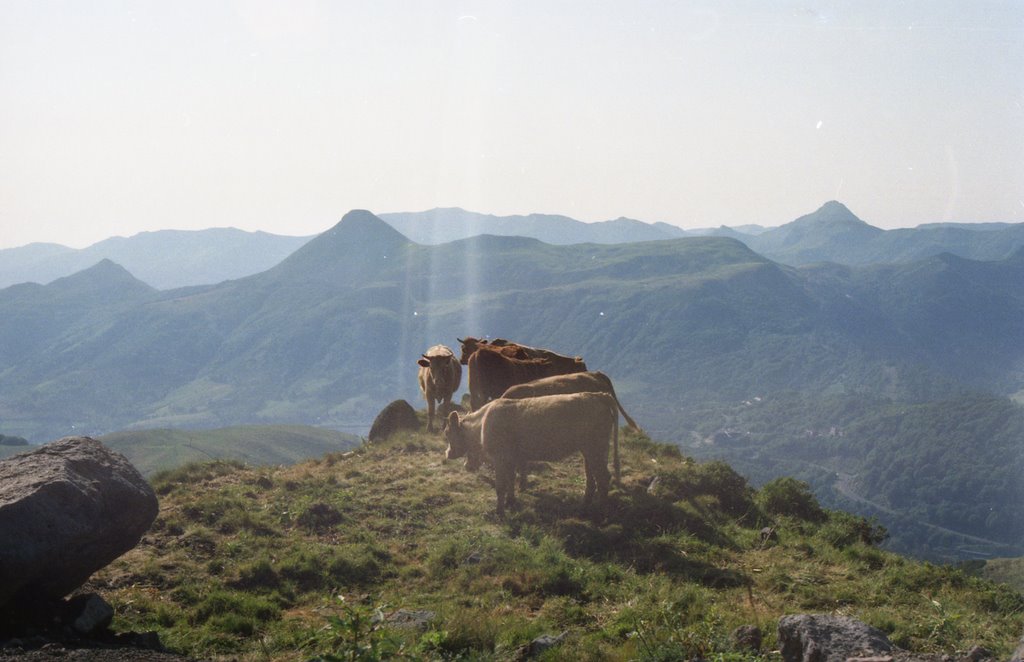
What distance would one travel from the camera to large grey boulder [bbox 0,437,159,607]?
8.56 m

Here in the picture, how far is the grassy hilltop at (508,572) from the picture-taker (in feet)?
28.8

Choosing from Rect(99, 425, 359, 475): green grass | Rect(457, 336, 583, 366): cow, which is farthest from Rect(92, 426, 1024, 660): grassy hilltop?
Rect(99, 425, 359, 475): green grass

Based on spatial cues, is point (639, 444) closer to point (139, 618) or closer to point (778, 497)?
point (778, 497)

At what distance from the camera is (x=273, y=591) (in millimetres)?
11102

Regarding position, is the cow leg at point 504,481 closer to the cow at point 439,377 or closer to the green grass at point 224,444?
the cow at point 439,377

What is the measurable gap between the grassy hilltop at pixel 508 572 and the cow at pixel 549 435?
729mm

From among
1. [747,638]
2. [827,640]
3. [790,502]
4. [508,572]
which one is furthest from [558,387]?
[827,640]

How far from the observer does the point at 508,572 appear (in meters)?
11.5

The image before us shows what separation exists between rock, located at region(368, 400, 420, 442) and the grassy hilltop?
621 cm

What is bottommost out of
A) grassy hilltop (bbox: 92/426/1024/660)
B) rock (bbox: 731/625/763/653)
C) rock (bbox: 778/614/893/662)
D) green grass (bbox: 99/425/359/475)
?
green grass (bbox: 99/425/359/475)

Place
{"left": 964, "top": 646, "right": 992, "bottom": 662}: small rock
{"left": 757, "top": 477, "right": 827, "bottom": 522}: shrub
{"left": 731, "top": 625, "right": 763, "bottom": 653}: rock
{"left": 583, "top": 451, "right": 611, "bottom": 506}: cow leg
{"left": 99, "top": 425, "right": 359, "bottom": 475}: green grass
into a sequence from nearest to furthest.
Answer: {"left": 964, "top": 646, "right": 992, "bottom": 662}: small rock, {"left": 731, "top": 625, "right": 763, "bottom": 653}: rock, {"left": 583, "top": 451, "right": 611, "bottom": 506}: cow leg, {"left": 757, "top": 477, "right": 827, "bottom": 522}: shrub, {"left": 99, "top": 425, "right": 359, "bottom": 475}: green grass

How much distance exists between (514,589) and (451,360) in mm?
13108

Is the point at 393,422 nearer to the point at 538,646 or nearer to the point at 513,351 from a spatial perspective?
the point at 513,351

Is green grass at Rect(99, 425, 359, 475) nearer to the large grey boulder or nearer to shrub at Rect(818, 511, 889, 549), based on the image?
the large grey boulder
